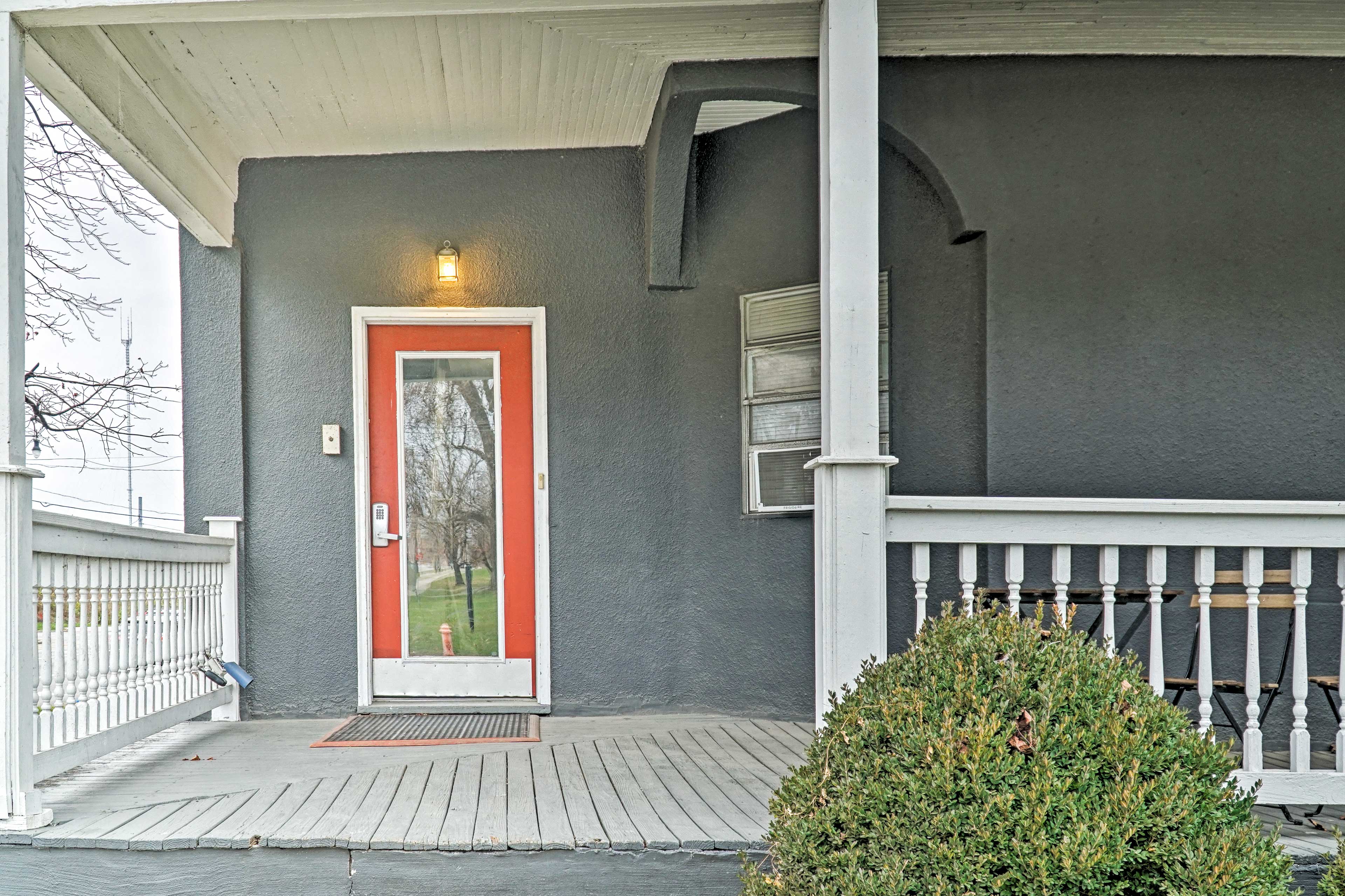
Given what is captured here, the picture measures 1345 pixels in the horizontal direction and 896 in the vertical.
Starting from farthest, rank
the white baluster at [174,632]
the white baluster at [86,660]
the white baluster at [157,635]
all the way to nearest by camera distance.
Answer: the white baluster at [174,632] < the white baluster at [157,635] < the white baluster at [86,660]

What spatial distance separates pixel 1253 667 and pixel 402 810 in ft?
8.16

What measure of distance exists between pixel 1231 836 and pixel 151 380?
5.71 metres

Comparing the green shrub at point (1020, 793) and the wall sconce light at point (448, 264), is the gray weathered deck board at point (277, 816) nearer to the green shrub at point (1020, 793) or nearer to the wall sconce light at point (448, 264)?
the green shrub at point (1020, 793)

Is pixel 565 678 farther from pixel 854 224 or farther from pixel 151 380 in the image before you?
pixel 151 380

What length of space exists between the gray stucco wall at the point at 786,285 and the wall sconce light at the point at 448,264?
70 mm

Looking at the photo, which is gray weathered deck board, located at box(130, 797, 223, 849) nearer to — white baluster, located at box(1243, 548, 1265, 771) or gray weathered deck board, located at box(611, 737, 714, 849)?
gray weathered deck board, located at box(611, 737, 714, 849)

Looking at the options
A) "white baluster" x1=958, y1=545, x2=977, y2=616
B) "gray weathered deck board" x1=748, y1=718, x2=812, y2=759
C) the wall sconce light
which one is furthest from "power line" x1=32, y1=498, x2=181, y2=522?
"white baluster" x1=958, y1=545, x2=977, y2=616

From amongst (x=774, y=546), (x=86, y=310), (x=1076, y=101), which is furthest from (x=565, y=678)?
(x=86, y=310)

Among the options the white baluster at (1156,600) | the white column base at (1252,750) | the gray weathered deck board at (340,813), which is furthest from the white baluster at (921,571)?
the gray weathered deck board at (340,813)

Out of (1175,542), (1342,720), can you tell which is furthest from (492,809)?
(1342,720)

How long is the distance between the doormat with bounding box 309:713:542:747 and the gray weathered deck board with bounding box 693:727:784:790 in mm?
745

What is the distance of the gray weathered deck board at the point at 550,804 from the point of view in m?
2.50

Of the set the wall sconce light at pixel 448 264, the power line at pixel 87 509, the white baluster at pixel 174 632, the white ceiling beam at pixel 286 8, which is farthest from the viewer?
the power line at pixel 87 509

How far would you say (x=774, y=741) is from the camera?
12.4 feet
